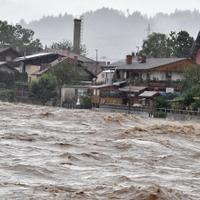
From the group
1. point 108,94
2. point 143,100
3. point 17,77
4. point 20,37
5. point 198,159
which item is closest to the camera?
point 198,159

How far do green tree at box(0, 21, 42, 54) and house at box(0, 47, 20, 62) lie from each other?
1457cm

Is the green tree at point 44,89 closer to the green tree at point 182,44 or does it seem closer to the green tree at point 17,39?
the green tree at point 182,44

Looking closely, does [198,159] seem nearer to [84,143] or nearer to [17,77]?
[84,143]

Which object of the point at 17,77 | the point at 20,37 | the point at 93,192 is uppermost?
the point at 20,37

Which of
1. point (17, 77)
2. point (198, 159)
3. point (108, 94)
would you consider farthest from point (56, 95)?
point (198, 159)

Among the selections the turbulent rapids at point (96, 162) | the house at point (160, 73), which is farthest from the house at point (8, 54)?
the turbulent rapids at point (96, 162)

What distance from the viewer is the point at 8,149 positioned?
58.4ft

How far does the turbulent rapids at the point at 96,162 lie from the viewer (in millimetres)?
12312

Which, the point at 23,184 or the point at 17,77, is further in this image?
the point at 17,77

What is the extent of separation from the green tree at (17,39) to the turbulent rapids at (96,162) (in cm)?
6315

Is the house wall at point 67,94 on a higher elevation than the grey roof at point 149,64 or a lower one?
lower

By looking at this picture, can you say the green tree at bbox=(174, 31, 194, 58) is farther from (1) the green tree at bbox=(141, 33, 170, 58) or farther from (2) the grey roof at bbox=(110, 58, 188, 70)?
(2) the grey roof at bbox=(110, 58, 188, 70)

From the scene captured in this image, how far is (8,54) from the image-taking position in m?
Result: 72.1

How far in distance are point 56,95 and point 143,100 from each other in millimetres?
7650
